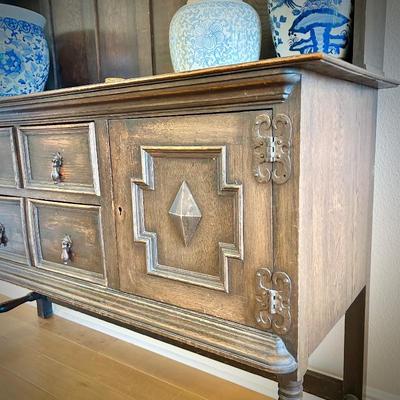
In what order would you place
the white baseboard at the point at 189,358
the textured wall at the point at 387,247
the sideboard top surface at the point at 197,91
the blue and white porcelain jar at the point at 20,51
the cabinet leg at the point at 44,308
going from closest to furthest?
1. the sideboard top surface at the point at 197,91
2. the textured wall at the point at 387,247
3. the blue and white porcelain jar at the point at 20,51
4. the white baseboard at the point at 189,358
5. the cabinet leg at the point at 44,308

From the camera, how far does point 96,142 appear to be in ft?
2.38

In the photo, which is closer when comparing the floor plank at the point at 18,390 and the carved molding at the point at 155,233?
the carved molding at the point at 155,233

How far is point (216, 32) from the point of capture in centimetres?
71

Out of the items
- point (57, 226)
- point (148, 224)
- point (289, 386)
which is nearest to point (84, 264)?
point (57, 226)

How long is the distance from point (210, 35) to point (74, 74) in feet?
2.28

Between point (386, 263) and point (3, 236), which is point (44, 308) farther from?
point (386, 263)

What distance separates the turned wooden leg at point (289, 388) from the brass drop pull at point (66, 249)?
0.48 metres

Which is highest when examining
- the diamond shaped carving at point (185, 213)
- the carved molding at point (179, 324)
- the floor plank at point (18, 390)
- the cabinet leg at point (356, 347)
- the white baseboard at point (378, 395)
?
the diamond shaped carving at point (185, 213)

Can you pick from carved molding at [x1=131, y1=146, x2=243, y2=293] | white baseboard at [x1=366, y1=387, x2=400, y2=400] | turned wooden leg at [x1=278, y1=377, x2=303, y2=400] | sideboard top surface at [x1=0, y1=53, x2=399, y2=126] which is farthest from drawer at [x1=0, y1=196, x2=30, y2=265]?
white baseboard at [x1=366, y1=387, x2=400, y2=400]

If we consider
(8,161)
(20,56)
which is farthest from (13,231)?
(20,56)

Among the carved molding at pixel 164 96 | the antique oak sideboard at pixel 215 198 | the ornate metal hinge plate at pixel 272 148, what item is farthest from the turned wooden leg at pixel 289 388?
the carved molding at pixel 164 96

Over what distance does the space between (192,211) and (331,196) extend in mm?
226

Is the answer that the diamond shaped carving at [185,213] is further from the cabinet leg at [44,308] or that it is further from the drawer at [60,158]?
the cabinet leg at [44,308]

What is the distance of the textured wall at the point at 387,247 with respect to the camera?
2.93 feet
